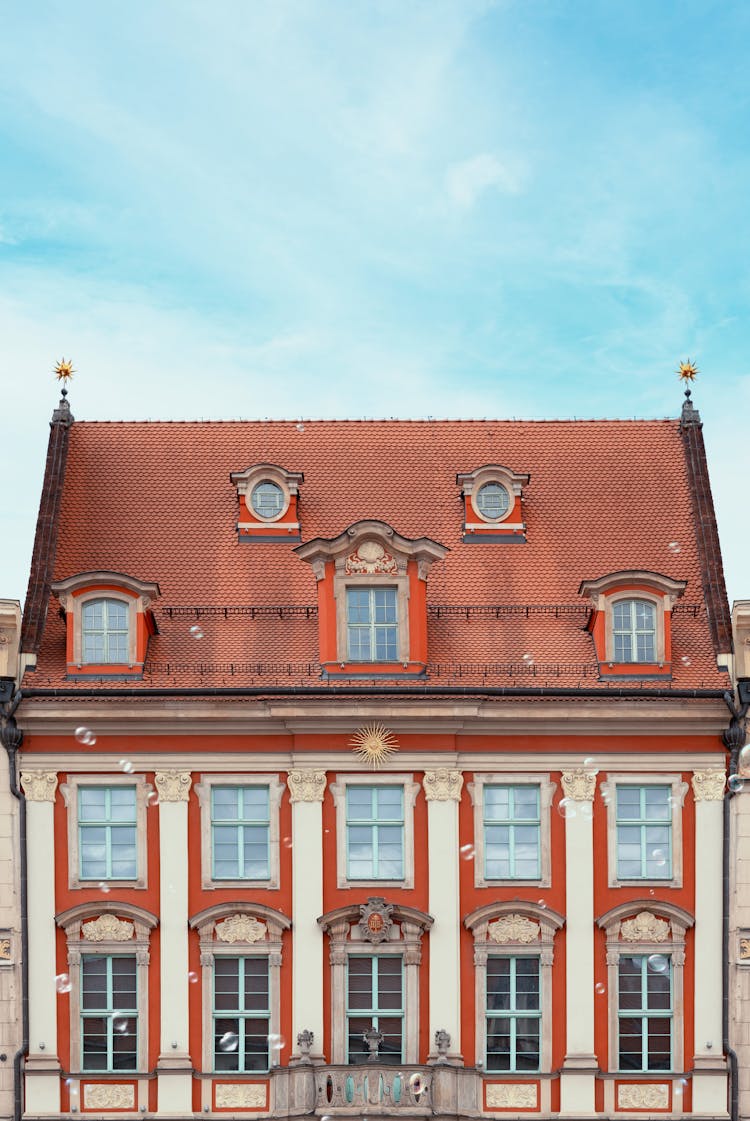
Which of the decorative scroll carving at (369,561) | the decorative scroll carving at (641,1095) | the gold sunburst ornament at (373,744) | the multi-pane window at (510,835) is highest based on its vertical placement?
the decorative scroll carving at (369,561)

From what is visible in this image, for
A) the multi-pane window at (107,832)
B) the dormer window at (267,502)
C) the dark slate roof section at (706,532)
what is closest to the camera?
the multi-pane window at (107,832)

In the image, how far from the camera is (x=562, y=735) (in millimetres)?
32938

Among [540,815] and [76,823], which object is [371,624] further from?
[76,823]

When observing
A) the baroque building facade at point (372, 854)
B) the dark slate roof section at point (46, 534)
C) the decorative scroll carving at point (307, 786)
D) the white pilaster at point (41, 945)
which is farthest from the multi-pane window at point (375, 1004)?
the dark slate roof section at point (46, 534)

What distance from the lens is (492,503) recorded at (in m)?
36.9

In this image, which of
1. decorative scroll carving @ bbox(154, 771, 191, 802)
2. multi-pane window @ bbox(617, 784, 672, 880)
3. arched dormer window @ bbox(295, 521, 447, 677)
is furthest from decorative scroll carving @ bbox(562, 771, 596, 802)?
decorative scroll carving @ bbox(154, 771, 191, 802)

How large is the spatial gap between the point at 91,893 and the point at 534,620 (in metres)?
11.1

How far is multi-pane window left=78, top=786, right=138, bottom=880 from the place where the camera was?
107ft

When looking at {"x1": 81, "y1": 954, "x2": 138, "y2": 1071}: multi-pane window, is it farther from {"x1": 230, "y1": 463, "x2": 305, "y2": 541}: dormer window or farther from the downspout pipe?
{"x1": 230, "y1": 463, "x2": 305, "y2": 541}: dormer window

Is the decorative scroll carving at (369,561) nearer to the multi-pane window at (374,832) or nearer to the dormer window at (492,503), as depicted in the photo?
the dormer window at (492,503)

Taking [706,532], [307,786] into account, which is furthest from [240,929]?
[706,532]

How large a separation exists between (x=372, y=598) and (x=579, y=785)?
19.3ft

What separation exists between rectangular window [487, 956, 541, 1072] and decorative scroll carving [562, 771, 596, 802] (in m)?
3.45

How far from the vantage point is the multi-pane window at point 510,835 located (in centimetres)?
3262
